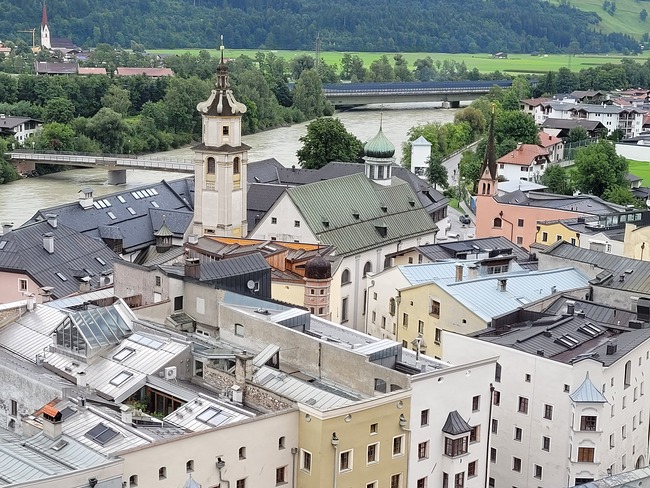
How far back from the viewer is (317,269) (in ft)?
135

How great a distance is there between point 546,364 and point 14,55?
12310 centimetres

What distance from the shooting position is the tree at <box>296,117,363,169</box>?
258 ft

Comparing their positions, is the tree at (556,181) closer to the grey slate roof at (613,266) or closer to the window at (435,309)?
the grey slate roof at (613,266)

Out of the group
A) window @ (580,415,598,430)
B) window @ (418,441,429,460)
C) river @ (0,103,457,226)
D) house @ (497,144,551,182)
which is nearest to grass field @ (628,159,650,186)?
house @ (497,144,551,182)

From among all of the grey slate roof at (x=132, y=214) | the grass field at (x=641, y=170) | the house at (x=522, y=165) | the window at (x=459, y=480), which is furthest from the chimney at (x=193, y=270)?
the grass field at (x=641, y=170)

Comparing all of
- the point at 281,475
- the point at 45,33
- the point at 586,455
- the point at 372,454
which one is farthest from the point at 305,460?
the point at 45,33

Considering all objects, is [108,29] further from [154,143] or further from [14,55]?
[154,143]

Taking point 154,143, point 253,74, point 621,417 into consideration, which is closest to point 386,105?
point 253,74

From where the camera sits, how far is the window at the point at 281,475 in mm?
26812

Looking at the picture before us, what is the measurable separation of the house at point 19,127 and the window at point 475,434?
2826 inches

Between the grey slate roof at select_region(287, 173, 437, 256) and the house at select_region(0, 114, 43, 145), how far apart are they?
→ 4927 cm

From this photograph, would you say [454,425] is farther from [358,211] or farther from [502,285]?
[358,211]

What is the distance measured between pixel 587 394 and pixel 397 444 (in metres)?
5.84

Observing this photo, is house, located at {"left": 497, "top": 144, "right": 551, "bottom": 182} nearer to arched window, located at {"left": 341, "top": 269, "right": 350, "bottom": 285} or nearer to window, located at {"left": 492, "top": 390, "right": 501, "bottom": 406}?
arched window, located at {"left": 341, "top": 269, "right": 350, "bottom": 285}
